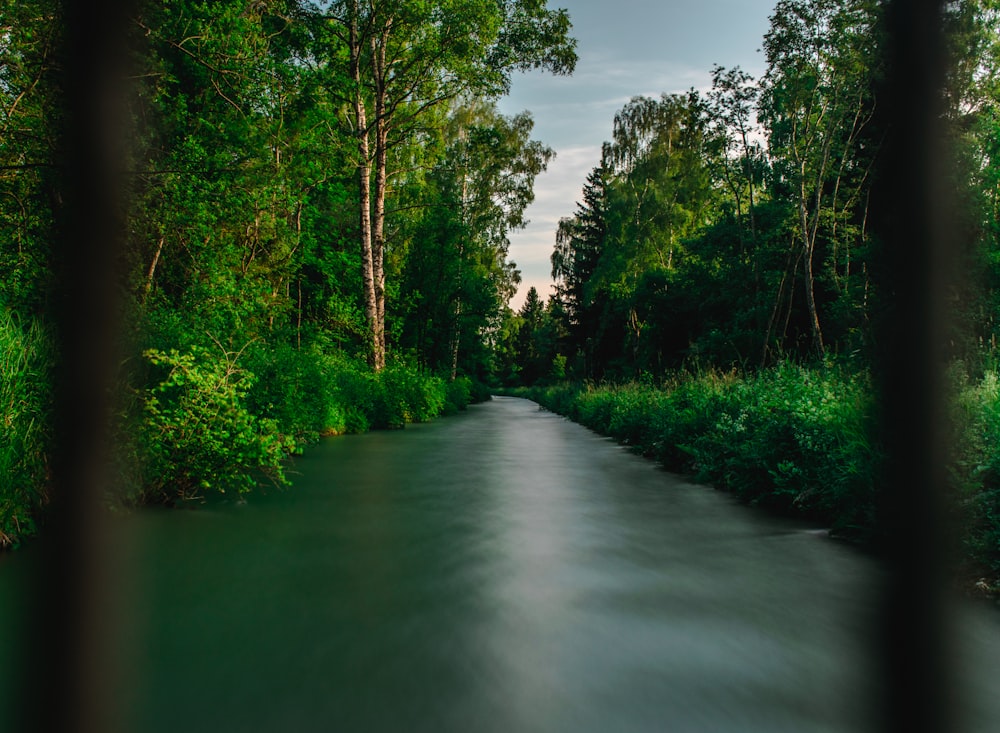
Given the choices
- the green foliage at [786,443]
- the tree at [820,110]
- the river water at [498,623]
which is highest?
the tree at [820,110]

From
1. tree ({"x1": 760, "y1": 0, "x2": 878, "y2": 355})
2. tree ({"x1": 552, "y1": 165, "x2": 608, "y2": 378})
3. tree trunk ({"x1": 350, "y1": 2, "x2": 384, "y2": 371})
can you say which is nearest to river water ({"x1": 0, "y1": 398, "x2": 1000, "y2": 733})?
tree trunk ({"x1": 350, "y1": 2, "x2": 384, "y2": 371})

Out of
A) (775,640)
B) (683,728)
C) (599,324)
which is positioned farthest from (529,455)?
(599,324)

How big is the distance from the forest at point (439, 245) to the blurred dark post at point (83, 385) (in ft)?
0.44

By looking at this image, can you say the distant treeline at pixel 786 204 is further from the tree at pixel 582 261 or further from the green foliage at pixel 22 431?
the green foliage at pixel 22 431

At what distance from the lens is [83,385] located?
15.2 ft

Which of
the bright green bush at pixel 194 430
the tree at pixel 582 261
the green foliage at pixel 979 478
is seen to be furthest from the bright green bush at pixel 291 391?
the tree at pixel 582 261

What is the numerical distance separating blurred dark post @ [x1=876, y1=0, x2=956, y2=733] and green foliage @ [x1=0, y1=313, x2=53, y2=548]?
5.03m

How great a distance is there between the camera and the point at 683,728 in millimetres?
2205

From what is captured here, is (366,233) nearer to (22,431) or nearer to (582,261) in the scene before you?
(22,431)

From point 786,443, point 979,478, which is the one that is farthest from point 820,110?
point 979,478

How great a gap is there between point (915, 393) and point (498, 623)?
3.44 m

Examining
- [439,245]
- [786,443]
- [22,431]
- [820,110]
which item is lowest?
[786,443]

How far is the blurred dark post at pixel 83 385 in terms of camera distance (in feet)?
8.34

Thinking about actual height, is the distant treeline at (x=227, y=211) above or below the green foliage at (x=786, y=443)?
above
